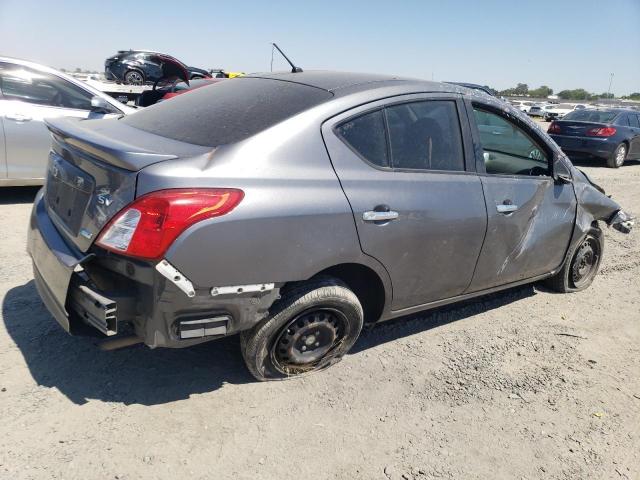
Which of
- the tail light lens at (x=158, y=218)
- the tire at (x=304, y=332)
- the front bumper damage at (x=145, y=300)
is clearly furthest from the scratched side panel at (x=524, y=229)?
the tail light lens at (x=158, y=218)

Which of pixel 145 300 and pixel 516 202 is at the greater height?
pixel 516 202

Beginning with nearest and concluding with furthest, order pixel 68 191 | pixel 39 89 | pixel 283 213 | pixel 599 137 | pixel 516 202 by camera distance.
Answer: pixel 283 213, pixel 68 191, pixel 516 202, pixel 39 89, pixel 599 137

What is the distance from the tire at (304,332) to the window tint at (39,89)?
447 cm

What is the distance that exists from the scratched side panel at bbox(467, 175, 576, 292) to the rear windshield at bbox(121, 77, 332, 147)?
1.39 metres

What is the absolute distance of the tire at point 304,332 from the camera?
2.67 metres

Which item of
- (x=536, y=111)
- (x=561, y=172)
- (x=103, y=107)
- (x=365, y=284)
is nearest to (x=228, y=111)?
(x=365, y=284)

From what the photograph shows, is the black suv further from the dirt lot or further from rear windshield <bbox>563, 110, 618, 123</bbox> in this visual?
the dirt lot

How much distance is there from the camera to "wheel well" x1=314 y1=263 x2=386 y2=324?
114 inches

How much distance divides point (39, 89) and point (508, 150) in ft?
16.1

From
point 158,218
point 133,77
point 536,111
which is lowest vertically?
point 158,218

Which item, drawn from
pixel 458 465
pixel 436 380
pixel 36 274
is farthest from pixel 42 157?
pixel 458 465

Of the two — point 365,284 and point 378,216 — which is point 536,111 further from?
point 378,216

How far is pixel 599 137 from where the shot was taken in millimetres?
12773

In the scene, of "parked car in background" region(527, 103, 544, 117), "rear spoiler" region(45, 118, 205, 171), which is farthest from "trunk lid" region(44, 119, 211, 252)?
"parked car in background" region(527, 103, 544, 117)
